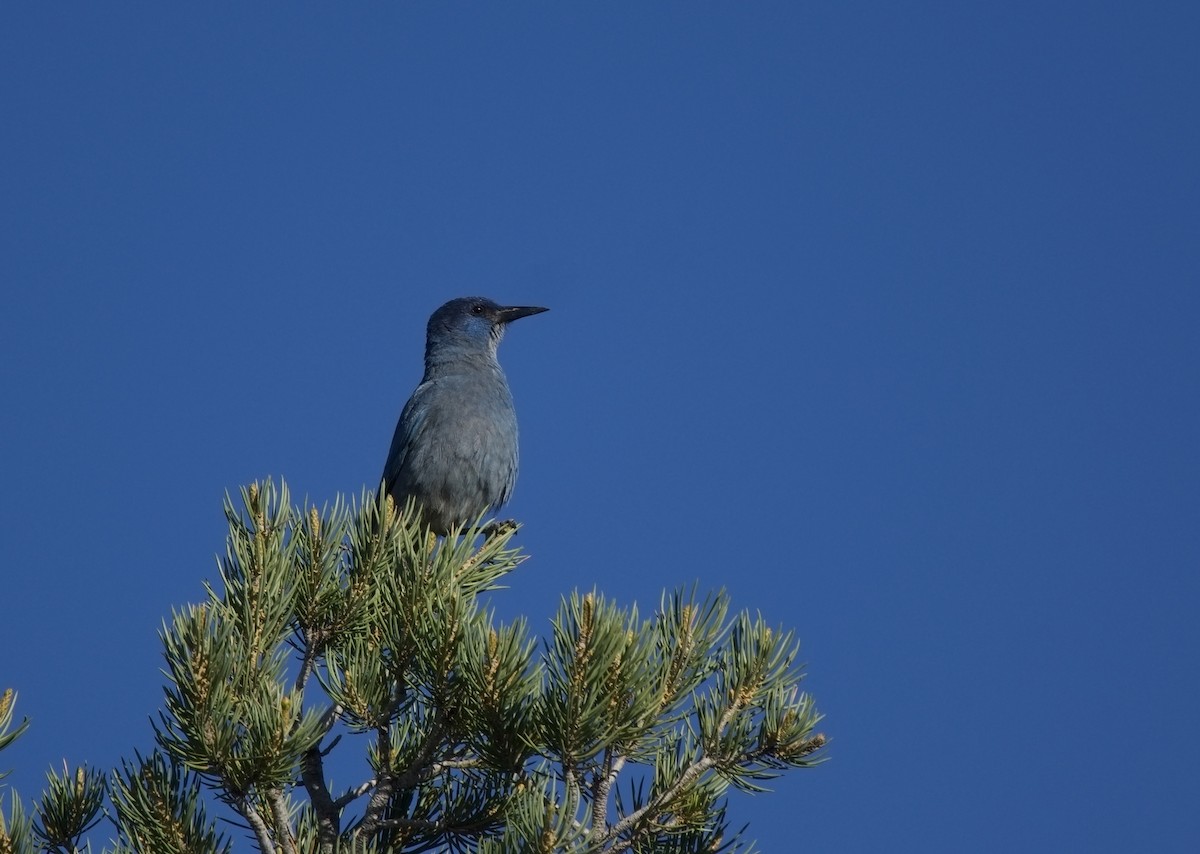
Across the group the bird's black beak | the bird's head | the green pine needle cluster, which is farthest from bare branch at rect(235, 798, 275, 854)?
the bird's black beak

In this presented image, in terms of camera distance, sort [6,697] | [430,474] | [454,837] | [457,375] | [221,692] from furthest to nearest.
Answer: [457,375] < [430,474] < [454,837] < [221,692] < [6,697]

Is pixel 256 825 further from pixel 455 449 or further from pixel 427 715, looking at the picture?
pixel 455 449

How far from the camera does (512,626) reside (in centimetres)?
323

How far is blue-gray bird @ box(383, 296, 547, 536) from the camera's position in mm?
7930

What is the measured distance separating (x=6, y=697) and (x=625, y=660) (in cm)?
155

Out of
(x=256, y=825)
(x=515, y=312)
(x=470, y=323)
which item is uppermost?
(x=515, y=312)

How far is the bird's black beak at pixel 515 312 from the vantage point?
9852 millimetres

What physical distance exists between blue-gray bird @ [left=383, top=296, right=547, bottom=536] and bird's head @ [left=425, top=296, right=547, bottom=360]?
64 centimetres

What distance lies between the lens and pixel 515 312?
988 centimetres

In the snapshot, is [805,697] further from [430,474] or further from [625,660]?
[430,474]

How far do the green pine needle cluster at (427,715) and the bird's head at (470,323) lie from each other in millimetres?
5627

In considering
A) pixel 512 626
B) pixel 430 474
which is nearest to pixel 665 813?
pixel 512 626

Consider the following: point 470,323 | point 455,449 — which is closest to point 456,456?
point 455,449

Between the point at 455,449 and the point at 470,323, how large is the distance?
195 centimetres
